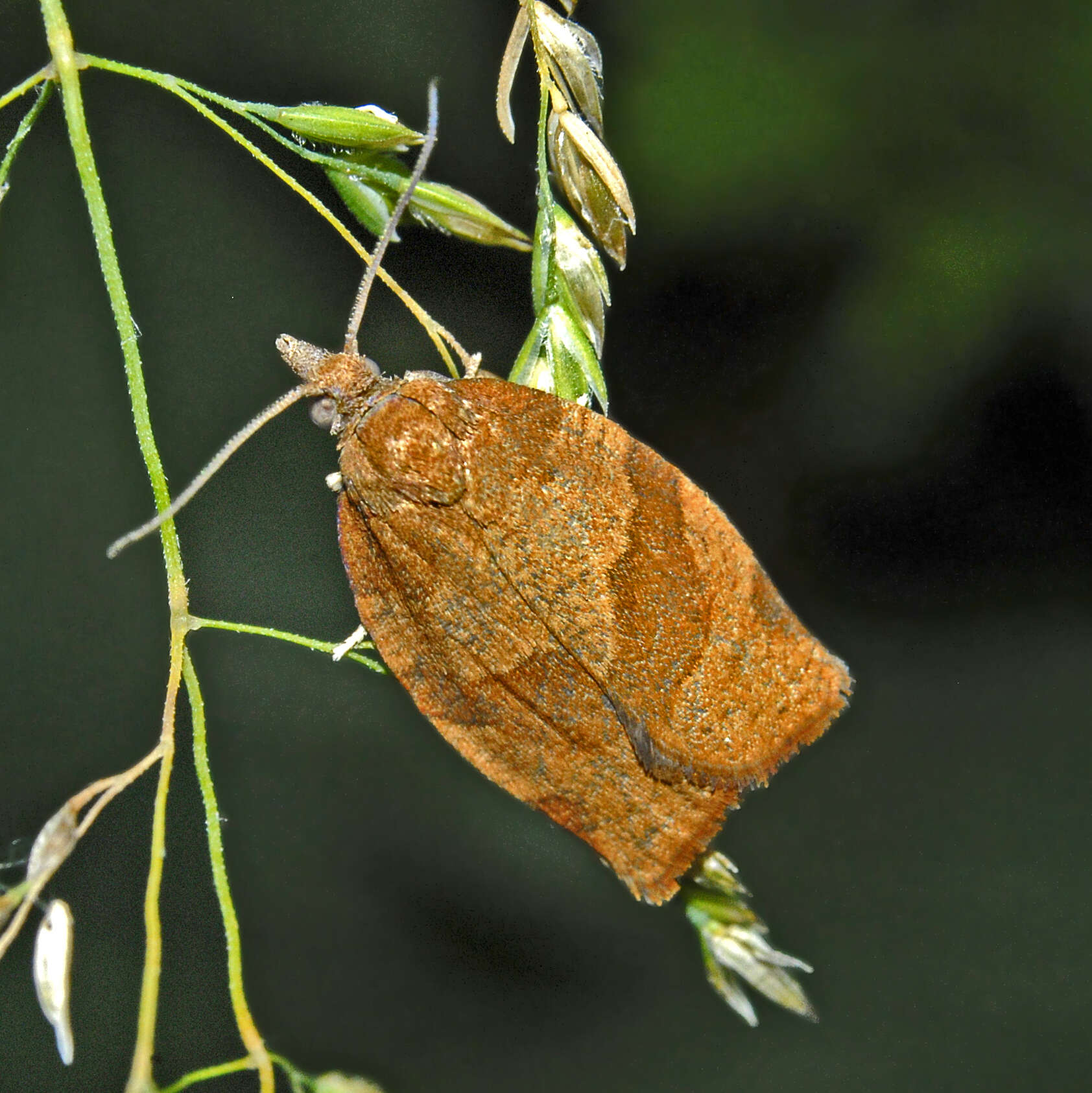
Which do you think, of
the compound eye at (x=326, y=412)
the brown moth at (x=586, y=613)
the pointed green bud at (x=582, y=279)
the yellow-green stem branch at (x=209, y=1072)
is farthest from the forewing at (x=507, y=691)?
the yellow-green stem branch at (x=209, y=1072)

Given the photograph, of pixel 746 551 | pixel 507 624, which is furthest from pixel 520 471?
pixel 746 551

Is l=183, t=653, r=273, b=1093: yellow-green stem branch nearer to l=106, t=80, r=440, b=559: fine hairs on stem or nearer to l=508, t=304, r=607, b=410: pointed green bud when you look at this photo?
l=106, t=80, r=440, b=559: fine hairs on stem

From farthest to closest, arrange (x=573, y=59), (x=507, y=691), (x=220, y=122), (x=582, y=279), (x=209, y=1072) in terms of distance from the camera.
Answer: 1. (x=507, y=691)
2. (x=582, y=279)
3. (x=573, y=59)
4. (x=220, y=122)
5. (x=209, y=1072)

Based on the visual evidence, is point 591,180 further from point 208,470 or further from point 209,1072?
point 209,1072

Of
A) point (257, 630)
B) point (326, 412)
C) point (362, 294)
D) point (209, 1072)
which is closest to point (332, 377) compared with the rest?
point (326, 412)

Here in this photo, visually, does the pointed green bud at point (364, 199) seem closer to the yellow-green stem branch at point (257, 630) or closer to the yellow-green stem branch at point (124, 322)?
the yellow-green stem branch at point (124, 322)


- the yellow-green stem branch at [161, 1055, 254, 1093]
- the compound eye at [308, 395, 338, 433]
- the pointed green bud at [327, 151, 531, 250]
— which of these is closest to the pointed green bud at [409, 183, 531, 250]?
the pointed green bud at [327, 151, 531, 250]
